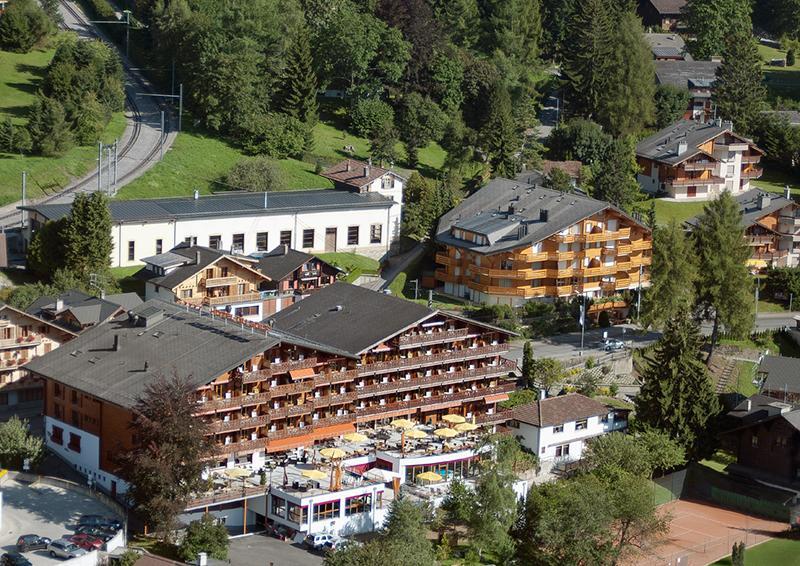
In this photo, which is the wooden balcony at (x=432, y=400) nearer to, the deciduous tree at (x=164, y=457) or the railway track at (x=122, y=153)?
the deciduous tree at (x=164, y=457)

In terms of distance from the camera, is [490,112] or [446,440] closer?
[446,440]

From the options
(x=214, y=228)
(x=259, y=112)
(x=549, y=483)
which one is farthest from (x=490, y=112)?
(x=549, y=483)

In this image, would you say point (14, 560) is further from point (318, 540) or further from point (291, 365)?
point (291, 365)

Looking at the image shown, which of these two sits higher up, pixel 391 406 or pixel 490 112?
pixel 490 112

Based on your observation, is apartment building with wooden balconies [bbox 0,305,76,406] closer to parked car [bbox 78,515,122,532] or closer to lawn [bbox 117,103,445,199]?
parked car [bbox 78,515,122,532]

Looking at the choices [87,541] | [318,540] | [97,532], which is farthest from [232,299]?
[87,541]

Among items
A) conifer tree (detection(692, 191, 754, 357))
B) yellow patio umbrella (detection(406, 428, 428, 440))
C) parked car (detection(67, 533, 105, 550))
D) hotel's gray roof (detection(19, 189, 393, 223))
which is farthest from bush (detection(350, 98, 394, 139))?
parked car (detection(67, 533, 105, 550))

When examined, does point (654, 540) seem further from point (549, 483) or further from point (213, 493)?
point (213, 493)
